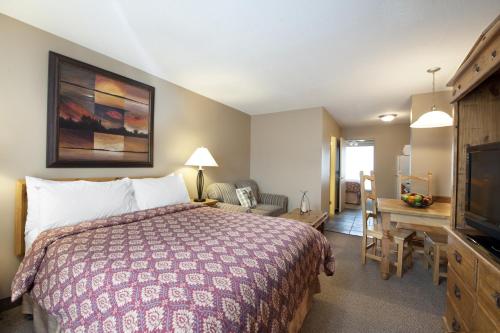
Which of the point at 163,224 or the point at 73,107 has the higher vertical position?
the point at 73,107

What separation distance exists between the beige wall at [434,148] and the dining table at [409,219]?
1.11 m

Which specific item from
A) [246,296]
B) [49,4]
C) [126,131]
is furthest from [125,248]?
[49,4]

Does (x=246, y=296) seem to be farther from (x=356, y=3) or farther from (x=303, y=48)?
(x=303, y=48)

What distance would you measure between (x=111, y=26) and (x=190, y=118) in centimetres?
159

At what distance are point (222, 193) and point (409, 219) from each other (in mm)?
2488

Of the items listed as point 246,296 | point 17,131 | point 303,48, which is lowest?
point 246,296

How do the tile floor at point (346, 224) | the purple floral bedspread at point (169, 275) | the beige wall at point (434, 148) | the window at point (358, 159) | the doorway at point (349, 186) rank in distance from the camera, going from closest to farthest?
the purple floral bedspread at point (169, 275), the beige wall at point (434, 148), the tile floor at point (346, 224), the doorway at point (349, 186), the window at point (358, 159)

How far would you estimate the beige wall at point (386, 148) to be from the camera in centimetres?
569

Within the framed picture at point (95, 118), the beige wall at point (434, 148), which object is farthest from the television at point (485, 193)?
the framed picture at point (95, 118)

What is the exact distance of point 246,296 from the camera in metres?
0.93

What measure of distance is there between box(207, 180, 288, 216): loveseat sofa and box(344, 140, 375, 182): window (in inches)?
166

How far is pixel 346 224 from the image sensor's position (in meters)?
4.55

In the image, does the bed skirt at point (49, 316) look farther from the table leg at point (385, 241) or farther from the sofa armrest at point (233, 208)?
the sofa armrest at point (233, 208)

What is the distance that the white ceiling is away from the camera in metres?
1.59
